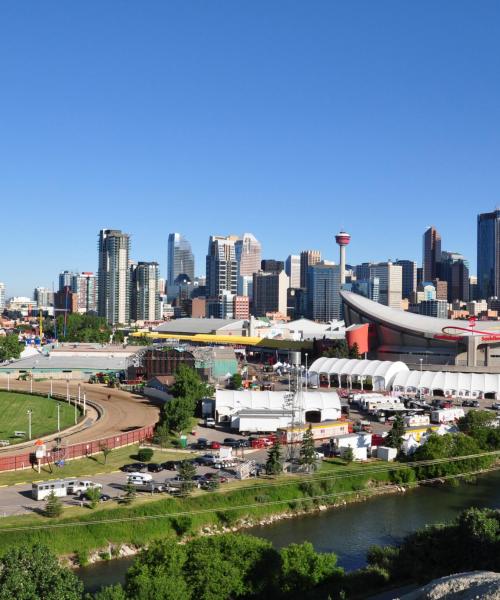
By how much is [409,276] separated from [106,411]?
12328 cm

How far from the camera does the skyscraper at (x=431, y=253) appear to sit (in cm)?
14875

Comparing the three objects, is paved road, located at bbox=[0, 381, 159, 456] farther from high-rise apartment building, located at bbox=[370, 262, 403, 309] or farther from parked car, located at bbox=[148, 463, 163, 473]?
high-rise apartment building, located at bbox=[370, 262, 403, 309]

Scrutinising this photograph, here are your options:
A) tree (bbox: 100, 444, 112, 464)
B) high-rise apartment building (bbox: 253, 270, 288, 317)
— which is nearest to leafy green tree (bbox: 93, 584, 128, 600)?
tree (bbox: 100, 444, 112, 464)

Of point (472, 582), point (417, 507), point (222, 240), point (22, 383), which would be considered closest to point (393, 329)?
point (22, 383)

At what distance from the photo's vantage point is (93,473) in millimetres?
15883

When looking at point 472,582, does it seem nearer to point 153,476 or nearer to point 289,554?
point 289,554

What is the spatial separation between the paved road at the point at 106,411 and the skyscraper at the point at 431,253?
12586 cm

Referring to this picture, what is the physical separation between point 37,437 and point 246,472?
6888 mm

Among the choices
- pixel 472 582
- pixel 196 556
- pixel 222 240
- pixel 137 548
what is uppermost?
pixel 222 240

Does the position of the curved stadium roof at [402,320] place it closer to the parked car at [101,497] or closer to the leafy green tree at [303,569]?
the parked car at [101,497]

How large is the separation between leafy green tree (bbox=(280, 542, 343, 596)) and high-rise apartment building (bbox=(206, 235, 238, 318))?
8432 centimetres

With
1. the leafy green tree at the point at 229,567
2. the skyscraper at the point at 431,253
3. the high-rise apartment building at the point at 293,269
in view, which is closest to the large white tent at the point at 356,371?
the leafy green tree at the point at 229,567

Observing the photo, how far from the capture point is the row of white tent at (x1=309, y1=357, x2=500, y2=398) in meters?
28.1

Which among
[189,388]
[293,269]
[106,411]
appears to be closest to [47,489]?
[106,411]
